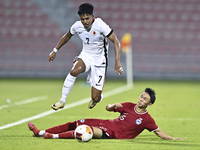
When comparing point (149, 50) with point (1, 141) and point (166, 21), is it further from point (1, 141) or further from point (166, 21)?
point (1, 141)

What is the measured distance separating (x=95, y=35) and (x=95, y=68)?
2.23ft

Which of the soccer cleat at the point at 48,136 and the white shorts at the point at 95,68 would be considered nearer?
the soccer cleat at the point at 48,136

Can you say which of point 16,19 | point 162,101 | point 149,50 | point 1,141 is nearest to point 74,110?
point 162,101

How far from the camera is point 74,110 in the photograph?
10.1 m

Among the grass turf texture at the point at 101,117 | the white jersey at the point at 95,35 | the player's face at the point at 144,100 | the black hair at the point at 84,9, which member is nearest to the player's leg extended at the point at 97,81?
the white jersey at the point at 95,35

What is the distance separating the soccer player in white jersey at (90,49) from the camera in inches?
271

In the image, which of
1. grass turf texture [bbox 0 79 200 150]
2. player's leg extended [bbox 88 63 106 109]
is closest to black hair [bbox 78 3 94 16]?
player's leg extended [bbox 88 63 106 109]

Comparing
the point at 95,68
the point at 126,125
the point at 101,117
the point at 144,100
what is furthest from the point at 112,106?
the point at 101,117

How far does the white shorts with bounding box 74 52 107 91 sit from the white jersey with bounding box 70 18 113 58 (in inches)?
3.4

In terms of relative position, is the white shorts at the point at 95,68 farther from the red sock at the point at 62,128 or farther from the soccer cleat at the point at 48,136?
the soccer cleat at the point at 48,136

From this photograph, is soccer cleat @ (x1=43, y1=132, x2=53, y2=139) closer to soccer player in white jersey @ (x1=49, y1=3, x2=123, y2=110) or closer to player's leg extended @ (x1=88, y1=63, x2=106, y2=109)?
soccer player in white jersey @ (x1=49, y1=3, x2=123, y2=110)

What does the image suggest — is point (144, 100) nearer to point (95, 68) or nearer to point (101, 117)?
point (95, 68)

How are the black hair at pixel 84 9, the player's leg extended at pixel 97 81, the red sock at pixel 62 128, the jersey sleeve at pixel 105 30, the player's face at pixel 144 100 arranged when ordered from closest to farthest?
the player's face at pixel 144 100 < the red sock at pixel 62 128 < the black hair at pixel 84 9 < the jersey sleeve at pixel 105 30 < the player's leg extended at pixel 97 81

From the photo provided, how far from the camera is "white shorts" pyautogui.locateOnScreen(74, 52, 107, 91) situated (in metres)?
7.38
